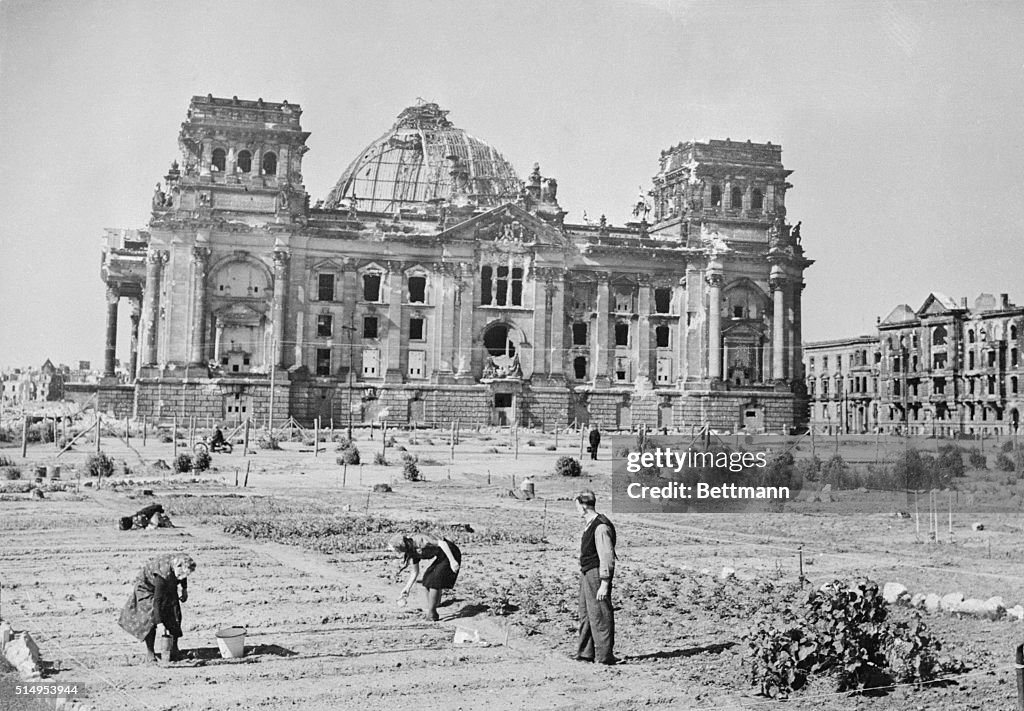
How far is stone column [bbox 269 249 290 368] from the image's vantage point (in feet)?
196

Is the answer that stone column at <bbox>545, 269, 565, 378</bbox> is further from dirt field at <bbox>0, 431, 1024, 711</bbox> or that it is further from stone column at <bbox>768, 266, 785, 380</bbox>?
dirt field at <bbox>0, 431, 1024, 711</bbox>

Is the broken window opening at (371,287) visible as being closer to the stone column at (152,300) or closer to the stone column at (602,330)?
the stone column at (152,300)

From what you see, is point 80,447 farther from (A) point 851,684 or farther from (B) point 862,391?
(B) point 862,391

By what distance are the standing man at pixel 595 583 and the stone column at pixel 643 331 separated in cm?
5353

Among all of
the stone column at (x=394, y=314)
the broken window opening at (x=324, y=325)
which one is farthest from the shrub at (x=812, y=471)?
the broken window opening at (x=324, y=325)

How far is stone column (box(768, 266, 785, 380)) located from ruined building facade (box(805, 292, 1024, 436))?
577cm

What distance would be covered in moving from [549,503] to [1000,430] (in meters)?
39.4

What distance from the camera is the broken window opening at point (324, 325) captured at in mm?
61625

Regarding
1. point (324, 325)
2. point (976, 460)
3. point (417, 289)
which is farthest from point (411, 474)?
point (417, 289)

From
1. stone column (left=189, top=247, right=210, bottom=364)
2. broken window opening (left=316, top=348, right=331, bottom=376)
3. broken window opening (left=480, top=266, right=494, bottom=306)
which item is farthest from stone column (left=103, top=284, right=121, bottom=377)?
broken window opening (left=480, top=266, right=494, bottom=306)

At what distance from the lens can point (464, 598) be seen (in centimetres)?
1541

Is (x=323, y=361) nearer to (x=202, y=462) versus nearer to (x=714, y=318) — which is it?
(x=714, y=318)

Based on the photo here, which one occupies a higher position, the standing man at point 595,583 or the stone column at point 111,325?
the stone column at point 111,325

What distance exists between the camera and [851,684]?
12031mm
